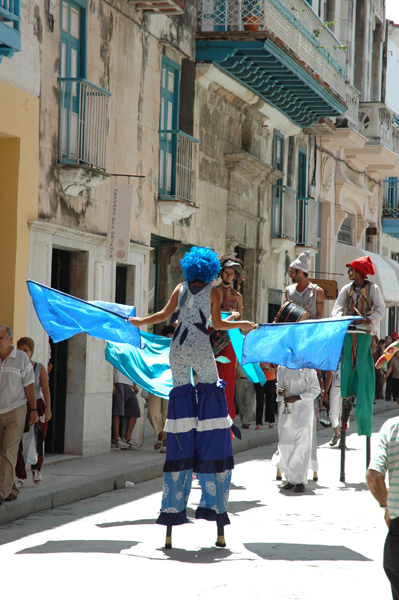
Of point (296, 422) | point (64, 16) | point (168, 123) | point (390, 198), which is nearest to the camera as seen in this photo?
point (296, 422)

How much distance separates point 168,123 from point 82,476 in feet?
24.8

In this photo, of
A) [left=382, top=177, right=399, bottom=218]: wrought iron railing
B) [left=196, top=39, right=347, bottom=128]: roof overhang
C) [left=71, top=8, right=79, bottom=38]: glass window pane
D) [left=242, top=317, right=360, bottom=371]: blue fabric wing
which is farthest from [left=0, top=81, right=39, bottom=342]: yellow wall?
[left=382, top=177, right=399, bottom=218]: wrought iron railing

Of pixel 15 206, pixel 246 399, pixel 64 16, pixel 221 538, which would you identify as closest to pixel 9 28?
pixel 15 206

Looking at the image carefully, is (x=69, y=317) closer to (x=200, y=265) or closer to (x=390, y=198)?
(x=200, y=265)

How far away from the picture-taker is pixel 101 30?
1335 centimetres

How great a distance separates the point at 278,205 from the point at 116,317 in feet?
48.7

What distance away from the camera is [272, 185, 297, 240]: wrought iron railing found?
22.3m

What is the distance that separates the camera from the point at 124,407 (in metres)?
14.0

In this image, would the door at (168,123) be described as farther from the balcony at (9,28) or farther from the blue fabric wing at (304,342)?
the blue fabric wing at (304,342)

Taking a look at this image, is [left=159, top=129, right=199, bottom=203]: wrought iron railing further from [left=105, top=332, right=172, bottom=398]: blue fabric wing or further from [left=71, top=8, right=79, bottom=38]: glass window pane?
[left=105, top=332, right=172, bottom=398]: blue fabric wing

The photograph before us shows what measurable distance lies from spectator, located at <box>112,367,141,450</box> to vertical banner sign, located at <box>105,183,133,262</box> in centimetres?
180

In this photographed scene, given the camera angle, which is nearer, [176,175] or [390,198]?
[176,175]

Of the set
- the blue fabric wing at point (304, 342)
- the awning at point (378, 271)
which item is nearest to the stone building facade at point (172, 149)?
the awning at point (378, 271)

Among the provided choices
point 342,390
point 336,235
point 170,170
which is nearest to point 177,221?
point 170,170
